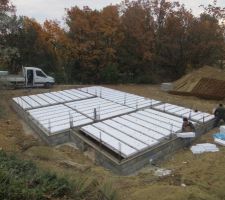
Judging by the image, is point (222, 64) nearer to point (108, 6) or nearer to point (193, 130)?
point (108, 6)

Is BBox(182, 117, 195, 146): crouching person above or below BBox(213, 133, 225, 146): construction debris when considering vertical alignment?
above

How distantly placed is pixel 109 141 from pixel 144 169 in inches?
70.1

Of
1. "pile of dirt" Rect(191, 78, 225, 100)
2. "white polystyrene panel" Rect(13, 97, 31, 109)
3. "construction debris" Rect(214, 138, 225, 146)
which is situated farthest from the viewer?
"pile of dirt" Rect(191, 78, 225, 100)

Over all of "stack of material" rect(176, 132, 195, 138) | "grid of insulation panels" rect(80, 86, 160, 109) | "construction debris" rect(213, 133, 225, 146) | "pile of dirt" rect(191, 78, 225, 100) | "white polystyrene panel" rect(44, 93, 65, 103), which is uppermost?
"pile of dirt" rect(191, 78, 225, 100)

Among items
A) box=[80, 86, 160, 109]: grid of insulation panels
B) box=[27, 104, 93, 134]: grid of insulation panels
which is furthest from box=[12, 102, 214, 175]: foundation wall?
box=[80, 86, 160, 109]: grid of insulation panels

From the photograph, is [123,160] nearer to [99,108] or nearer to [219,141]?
[219,141]

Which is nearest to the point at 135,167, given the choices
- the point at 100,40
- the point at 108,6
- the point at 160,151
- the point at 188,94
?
the point at 160,151

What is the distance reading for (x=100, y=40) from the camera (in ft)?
88.7

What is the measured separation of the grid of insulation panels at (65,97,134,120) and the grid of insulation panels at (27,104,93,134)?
48 centimetres

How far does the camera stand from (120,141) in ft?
40.2

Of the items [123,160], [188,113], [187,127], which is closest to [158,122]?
[187,127]

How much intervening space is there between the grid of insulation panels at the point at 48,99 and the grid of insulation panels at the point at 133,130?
16.9ft

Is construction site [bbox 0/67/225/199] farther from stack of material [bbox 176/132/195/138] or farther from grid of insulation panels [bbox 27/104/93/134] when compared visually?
stack of material [bbox 176/132/195/138]

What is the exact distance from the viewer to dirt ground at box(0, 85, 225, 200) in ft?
25.2
